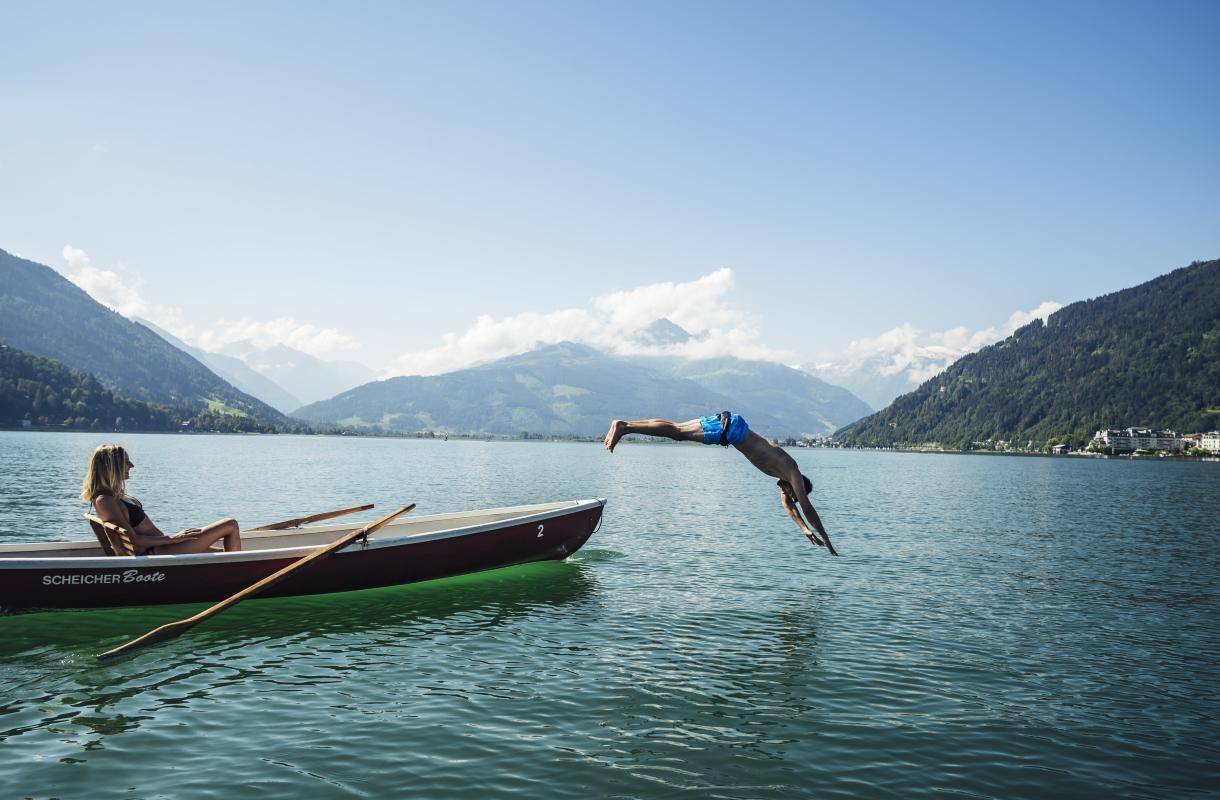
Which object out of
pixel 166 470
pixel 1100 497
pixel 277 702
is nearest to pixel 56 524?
pixel 277 702

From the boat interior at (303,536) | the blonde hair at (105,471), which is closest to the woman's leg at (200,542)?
the boat interior at (303,536)

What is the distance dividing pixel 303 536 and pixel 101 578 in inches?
230

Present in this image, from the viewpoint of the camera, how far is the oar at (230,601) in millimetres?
13583

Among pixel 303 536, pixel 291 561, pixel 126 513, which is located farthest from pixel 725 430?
pixel 303 536

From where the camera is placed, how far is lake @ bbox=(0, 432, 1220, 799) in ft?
30.4

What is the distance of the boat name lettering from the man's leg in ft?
34.1

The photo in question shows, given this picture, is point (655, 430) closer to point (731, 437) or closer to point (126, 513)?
point (731, 437)

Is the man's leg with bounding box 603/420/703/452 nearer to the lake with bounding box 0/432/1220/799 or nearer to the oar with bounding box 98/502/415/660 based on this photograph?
the lake with bounding box 0/432/1220/799

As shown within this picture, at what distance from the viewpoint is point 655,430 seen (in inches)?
495

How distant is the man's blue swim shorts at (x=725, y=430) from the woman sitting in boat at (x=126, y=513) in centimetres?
984

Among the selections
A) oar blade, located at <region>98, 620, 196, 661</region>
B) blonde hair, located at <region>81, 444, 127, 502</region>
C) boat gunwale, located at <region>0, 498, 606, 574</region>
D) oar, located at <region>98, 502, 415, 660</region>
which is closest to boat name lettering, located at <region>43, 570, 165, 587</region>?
boat gunwale, located at <region>0, 498, 606, 574</region>

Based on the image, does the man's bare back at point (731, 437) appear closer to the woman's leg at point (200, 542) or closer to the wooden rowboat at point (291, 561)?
the wooden rowboat at point (291, 561)

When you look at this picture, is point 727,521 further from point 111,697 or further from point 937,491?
point 937,491

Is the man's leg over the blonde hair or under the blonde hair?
over
